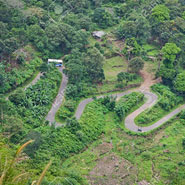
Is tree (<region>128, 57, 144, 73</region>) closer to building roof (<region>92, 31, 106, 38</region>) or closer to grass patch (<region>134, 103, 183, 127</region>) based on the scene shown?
grass patch (<region>134, 103, 183, 127</region>)

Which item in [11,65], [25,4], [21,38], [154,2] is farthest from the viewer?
[154,2]

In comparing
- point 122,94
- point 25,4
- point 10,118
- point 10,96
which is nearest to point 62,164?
point 10,118

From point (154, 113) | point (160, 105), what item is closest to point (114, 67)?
point (160, 105)

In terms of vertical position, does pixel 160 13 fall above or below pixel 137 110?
above

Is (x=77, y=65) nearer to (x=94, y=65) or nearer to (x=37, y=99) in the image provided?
(x=94, y=65)

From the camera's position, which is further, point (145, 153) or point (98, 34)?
point (98, 34)

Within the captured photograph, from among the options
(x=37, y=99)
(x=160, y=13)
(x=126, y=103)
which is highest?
(x=160, y=13)

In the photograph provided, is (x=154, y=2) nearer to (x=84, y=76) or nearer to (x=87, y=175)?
(x=84, y=76)

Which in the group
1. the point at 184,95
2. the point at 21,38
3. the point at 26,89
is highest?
the point at 21,38
